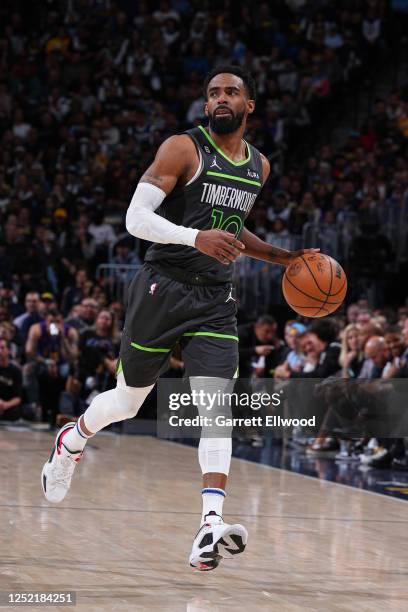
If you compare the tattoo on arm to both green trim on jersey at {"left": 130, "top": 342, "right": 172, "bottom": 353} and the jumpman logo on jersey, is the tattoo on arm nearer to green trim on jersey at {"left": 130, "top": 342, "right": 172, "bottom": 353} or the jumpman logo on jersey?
the jumpman logo on jersey

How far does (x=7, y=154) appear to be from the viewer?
57.7 feet

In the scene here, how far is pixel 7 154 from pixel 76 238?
2283 mm

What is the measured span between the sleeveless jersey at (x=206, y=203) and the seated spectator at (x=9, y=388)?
6870 millimetres

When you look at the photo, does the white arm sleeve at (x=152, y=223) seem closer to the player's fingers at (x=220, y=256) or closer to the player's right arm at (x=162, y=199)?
the player's right arm at (x=162, y=199)

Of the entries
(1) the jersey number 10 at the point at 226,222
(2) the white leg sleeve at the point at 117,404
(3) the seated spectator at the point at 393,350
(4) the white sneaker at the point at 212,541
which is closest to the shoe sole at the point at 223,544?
(4) the white sneaker at the point at 212,541

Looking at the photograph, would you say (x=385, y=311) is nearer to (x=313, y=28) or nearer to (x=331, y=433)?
(x=331, y=433)

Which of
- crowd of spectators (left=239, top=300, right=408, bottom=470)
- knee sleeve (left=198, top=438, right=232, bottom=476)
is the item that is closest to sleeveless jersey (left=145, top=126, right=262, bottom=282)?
knee sleeve (left=198, top=438, right=232, bottom=476)

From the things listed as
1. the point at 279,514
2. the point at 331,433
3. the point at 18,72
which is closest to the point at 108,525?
the point at 279,514

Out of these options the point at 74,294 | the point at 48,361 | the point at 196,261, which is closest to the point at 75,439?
the point at 196,261

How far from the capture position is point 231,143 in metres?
5.43

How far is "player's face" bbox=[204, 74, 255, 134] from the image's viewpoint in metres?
5.32

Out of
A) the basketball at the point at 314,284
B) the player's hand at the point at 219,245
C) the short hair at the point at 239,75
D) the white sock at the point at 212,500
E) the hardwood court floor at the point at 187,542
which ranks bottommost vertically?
Answer: the hardwood court floor at the point at 187,542

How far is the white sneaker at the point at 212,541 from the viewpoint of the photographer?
4863mm

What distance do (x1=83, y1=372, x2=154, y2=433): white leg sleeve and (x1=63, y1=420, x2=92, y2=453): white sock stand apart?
9cm
